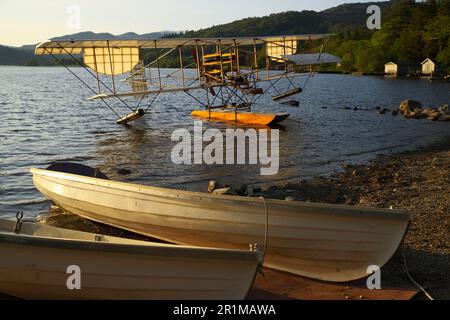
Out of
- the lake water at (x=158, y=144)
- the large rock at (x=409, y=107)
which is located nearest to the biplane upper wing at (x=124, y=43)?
the lake water at (x=158, y=144)

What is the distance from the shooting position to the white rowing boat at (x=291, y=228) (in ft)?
22.1

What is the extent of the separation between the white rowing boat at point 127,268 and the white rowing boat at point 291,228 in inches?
51.9

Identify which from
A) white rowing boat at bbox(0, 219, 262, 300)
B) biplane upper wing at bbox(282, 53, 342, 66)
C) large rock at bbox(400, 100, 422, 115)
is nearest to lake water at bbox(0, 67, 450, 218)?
large rock at bbox(400, 100, 422, 115)

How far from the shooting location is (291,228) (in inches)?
270

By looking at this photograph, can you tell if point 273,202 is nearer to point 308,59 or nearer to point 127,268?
point 127,268

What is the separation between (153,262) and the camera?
571 centimetres

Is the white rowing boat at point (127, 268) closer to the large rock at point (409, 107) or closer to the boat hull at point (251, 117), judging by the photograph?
the boat hull at point (251, 117)

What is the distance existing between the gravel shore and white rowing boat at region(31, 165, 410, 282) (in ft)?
1.98

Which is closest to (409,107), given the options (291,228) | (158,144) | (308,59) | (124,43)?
(308,59)

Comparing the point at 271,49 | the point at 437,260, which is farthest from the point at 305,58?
the point at 437,260

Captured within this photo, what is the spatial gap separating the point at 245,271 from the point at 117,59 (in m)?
20.9

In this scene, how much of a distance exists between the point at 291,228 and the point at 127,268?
7.97 ft

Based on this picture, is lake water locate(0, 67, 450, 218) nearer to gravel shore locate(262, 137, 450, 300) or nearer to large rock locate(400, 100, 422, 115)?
gravel shore locate(262, 137, 450, 300)
